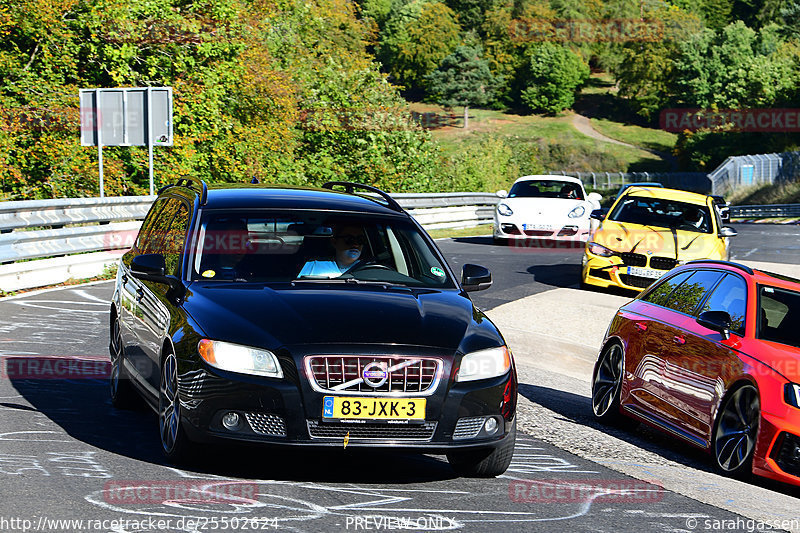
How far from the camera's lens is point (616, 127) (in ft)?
462

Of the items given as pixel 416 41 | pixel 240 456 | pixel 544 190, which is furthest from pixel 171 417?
pixel 416 41

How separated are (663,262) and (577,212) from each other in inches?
283

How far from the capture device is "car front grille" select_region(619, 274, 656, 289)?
1827cm

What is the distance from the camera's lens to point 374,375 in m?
6.08

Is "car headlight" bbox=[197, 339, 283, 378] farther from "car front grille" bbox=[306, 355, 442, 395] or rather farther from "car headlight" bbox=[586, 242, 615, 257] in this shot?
"car headlight" bbox=[586, 242, 615, 257]

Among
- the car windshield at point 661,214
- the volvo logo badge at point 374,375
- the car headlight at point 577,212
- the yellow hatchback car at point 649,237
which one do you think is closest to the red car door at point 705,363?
the volvo logo badge at point 374,375

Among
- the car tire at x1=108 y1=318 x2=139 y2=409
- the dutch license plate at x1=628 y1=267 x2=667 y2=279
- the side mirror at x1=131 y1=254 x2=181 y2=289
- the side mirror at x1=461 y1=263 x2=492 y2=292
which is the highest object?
the side mirror at x1=131 y1=254 x2=181 y2=289

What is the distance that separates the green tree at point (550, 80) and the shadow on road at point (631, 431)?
5355 inches

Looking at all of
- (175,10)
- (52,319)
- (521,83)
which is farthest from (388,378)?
(521,83)

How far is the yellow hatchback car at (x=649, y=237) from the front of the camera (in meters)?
18.2

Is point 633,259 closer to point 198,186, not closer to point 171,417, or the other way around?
point 198,186
